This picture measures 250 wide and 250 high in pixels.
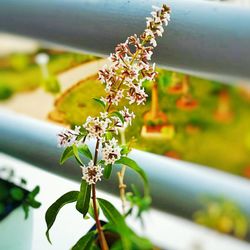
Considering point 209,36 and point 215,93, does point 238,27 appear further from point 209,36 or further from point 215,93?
point 215,93

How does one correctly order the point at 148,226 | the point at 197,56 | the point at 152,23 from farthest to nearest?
the point at 148,226 → the point at 197,56 → the point at 152,23

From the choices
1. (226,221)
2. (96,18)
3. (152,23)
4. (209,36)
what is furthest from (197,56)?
(226,221)

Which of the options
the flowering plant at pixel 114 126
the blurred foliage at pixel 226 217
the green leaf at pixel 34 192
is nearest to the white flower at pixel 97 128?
the flowering plant at pixel 114 126

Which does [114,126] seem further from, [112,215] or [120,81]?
[112,215]

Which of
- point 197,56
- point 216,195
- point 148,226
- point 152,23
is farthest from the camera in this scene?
point 148,226

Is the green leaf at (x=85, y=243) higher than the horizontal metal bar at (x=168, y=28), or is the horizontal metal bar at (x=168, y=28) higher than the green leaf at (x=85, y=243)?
the horizontal metal bar at (x=168, y=28)

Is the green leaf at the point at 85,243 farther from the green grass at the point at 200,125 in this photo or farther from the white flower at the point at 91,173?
the green grass at the point at 200,125
